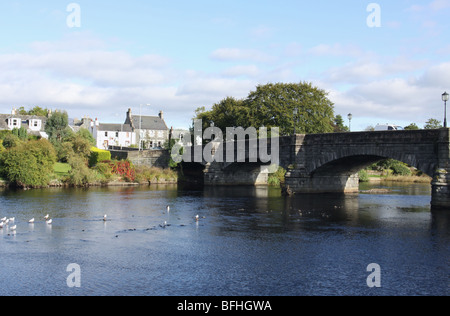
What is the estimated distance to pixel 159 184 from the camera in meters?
83.3

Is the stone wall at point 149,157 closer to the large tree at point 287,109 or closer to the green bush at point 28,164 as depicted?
the large tree at point 287,109

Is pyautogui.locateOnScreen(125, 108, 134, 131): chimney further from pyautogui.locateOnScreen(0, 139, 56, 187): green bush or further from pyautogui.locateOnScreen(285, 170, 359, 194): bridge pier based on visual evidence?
pyautogui.locateOnScreen(285, 170, 359, 194): bridge pier

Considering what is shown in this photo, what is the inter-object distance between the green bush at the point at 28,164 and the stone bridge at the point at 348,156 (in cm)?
2608

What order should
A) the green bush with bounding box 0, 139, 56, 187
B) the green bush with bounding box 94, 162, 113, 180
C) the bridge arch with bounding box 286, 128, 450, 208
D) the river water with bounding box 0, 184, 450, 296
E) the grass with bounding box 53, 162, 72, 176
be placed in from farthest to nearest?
1. the green bush with bounding box 94, 162, 113, 180
2. the grass with bounding box 53, 162, 72, 176
3. the green bush with bounding box 0, 139, 56, 187
4. the bridge arch with bounding box 286, 128, 450, 208
5. the river water with bounding box 0, 184, 450, 296

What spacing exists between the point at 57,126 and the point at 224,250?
77.0 m

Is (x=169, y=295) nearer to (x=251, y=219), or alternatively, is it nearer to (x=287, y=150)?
(x=251, y=219)

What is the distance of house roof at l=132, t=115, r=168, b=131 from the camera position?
146125 mm

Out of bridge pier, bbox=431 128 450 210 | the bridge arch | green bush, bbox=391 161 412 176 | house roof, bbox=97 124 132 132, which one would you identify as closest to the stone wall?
the bridge arch

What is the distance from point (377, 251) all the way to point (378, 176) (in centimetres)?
7262

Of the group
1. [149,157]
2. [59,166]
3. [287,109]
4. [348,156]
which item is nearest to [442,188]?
[348,156]

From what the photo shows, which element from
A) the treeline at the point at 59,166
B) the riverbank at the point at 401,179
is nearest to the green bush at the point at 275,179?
the riverbank at the point at 401,179

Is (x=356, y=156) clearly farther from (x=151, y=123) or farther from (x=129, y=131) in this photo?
(x=151, y=123)

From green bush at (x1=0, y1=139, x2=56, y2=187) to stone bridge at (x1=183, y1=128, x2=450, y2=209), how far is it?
2608 cm

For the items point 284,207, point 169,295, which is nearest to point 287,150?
point 284,207
